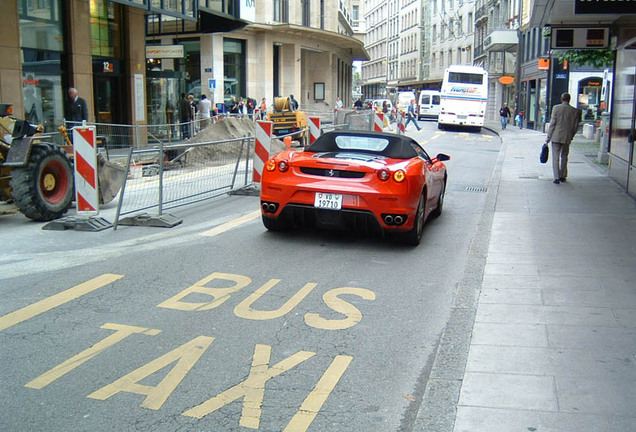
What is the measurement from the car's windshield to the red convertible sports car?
23 mm

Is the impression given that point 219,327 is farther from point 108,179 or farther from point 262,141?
point 262,141

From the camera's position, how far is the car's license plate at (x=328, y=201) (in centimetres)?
806

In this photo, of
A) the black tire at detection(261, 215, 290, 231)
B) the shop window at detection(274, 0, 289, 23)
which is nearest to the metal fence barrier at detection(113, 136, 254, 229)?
the black tire at detection(261, 215, 290, 231)

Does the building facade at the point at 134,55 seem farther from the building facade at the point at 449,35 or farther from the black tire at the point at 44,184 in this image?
the building facade at the point at 449,35

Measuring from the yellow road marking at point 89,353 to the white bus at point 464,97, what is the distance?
122 ft

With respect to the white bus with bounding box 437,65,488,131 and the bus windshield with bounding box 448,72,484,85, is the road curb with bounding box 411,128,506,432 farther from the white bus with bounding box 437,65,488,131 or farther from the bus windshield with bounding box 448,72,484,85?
the bus windshield with bounding box 448,72,484,85

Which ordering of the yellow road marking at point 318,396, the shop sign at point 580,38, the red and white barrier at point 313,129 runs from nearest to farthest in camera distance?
the yellow road marking at point 318,396 → the shop sign at point 580,38 → the red and white barrier at point 313,129

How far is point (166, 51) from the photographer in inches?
1059

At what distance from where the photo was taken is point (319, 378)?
14.9ft

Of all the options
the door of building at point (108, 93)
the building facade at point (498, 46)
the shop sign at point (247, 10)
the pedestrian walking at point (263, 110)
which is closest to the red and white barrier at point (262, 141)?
the door of building at point (108, 93)

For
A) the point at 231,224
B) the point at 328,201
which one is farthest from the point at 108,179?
the point at 328,201

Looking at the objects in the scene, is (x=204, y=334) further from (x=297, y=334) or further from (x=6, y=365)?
(x=6, y=365)

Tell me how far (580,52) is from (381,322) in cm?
1919

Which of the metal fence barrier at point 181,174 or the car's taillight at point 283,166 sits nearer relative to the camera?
the car's taillight at point 283,166
